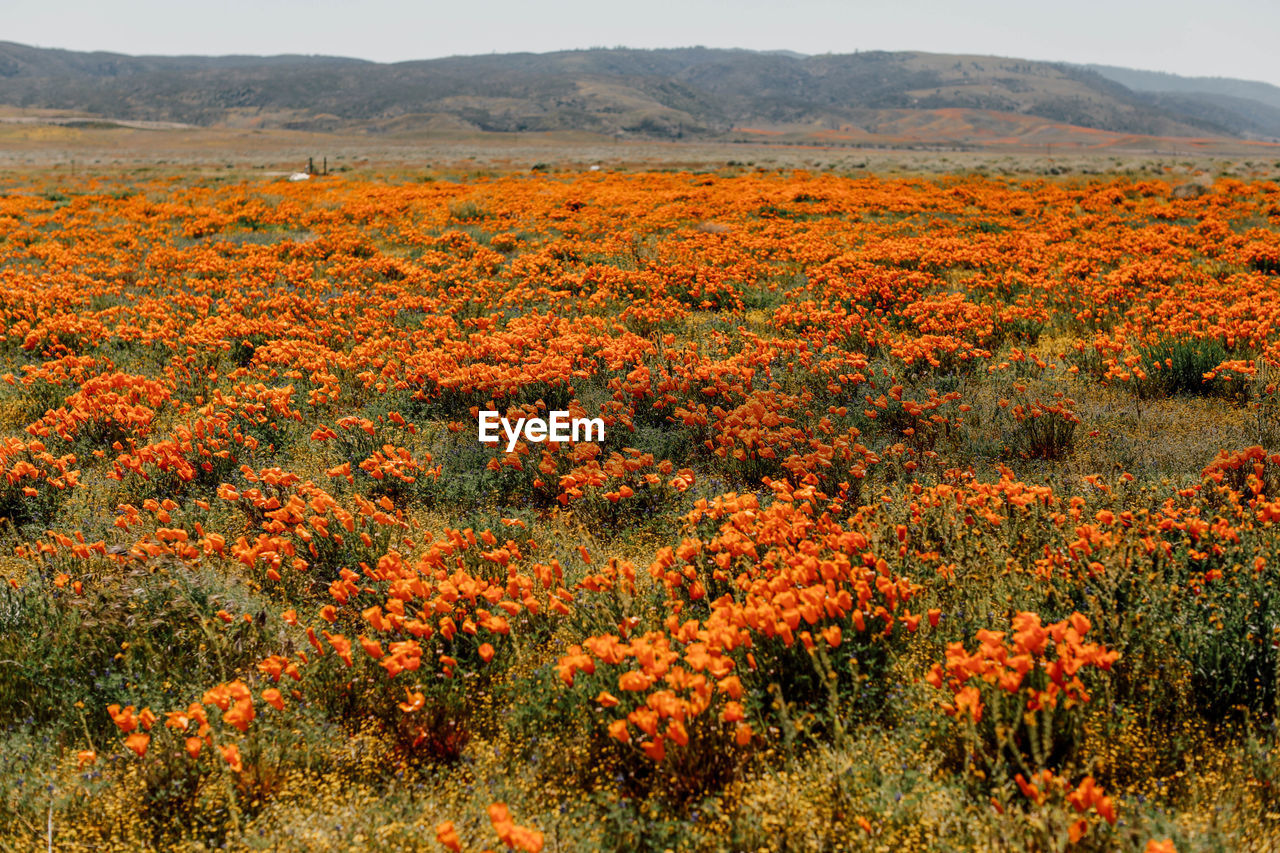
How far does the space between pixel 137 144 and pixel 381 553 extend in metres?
118

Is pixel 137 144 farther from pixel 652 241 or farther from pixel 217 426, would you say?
pixel 217 426

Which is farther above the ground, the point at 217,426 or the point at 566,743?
the point at 217,426

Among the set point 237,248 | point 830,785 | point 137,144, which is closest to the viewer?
point 830,785

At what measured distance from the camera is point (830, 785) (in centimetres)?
257

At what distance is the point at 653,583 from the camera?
12.9ft

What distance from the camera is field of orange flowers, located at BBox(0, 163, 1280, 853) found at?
100 inches

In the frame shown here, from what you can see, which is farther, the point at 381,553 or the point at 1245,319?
the point at 1245,319

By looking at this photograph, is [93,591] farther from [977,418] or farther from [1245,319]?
[1245,319]

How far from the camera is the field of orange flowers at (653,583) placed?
254 centimetres

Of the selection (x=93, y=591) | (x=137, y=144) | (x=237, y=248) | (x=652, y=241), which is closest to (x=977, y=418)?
(x=93, y=591)

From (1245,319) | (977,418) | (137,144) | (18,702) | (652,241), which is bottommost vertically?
(18,702)

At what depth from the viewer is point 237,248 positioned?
47.7ft

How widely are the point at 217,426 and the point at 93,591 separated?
7.58ft

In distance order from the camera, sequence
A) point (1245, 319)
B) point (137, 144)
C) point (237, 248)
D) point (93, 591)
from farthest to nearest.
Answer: point (137, 144)
point (237, 248)
point (1245, 319)
point (93, 591)
